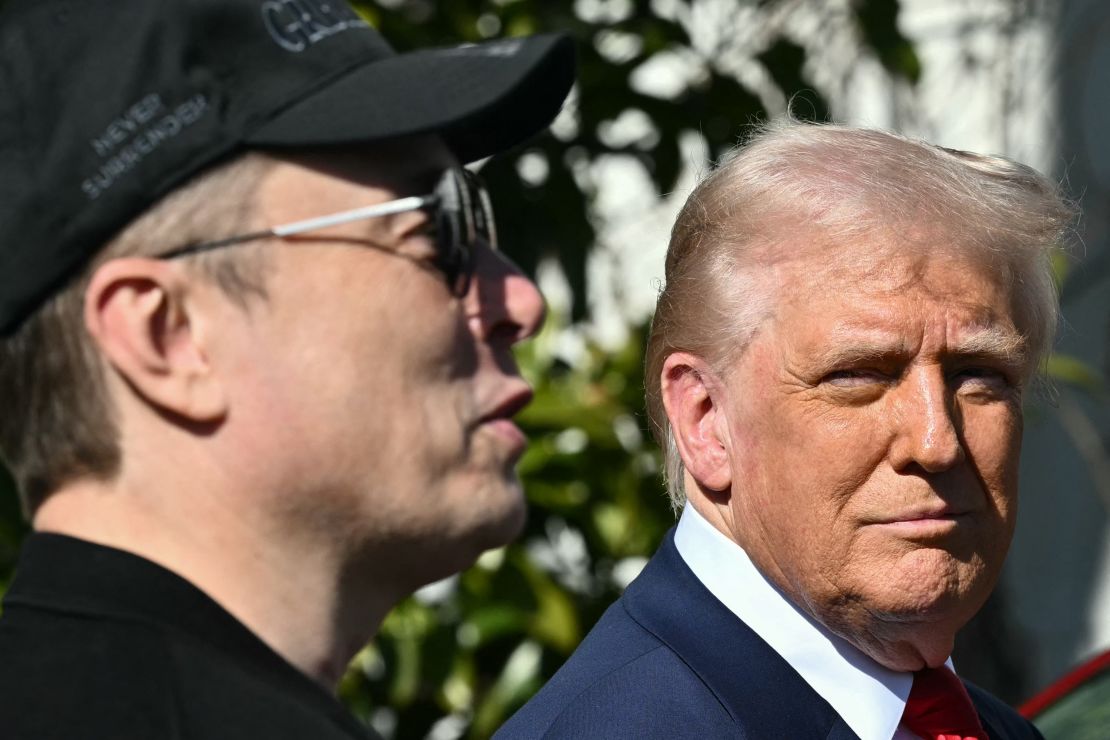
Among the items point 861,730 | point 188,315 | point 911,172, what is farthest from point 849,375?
point 188,315

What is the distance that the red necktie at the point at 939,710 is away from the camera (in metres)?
1.87

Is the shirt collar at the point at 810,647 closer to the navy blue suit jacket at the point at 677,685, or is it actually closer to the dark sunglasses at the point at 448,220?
the navy blue suit jacket at the point at 677,685

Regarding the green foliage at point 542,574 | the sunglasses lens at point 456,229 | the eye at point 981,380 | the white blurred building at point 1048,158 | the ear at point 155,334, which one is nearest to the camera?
the ear at point 155,334

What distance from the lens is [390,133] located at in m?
1.35

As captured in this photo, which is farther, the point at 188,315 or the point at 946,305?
the point at 946,305

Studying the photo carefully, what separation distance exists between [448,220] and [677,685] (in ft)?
2.16

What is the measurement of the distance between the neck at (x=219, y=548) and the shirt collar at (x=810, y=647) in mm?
687

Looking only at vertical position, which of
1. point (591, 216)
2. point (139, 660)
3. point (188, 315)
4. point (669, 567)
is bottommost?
point (591, 216)

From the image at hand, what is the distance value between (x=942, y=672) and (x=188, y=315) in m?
1.13

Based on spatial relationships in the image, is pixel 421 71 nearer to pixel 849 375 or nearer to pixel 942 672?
pixel 849 375

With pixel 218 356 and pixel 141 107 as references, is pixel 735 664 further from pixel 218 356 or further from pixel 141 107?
pixel 141 107

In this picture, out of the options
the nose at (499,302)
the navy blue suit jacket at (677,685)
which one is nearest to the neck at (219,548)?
the nose at (499,302)

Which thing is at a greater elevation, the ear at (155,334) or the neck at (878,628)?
the ear at (155,334)

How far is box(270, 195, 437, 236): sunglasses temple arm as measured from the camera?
1.34 m
